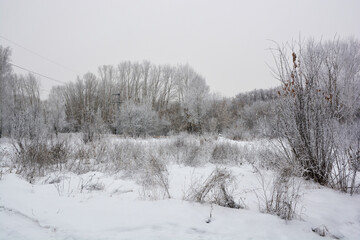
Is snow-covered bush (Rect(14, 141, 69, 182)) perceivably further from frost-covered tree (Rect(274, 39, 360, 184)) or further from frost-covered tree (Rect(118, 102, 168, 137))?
frost-covered tree (Rect(118, 102, 168, 137))

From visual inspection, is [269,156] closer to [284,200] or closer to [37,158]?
[284,200]

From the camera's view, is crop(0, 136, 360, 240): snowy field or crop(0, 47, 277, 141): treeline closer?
crop(0, 136, 360, 240): snowy field

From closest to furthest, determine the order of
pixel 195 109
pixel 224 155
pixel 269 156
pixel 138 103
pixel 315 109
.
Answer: pixel 315 109, pixel 269 156, pixel 224 155, pixel 195 109, pixel 138 103

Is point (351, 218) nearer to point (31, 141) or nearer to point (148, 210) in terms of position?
point (148, 210)

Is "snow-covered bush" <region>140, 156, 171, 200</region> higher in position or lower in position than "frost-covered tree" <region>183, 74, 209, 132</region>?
lower

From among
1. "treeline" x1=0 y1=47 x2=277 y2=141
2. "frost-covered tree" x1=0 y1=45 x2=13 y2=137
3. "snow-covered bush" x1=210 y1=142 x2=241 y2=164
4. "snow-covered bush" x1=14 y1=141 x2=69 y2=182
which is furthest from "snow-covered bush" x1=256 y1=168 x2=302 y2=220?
"frost-covered tree" x1=0 y1=45 x2=13 y2=137

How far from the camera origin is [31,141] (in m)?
5.93

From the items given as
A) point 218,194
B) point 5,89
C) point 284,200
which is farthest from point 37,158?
point 5,89

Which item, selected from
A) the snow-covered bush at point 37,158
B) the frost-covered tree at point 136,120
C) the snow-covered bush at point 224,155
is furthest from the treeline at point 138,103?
the snow-covered bush at point 224,155

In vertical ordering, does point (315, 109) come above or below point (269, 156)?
above

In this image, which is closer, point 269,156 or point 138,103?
point 269,156

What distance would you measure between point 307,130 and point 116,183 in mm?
4632

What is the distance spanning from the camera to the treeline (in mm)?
18328

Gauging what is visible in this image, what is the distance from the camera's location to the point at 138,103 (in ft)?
92.3
